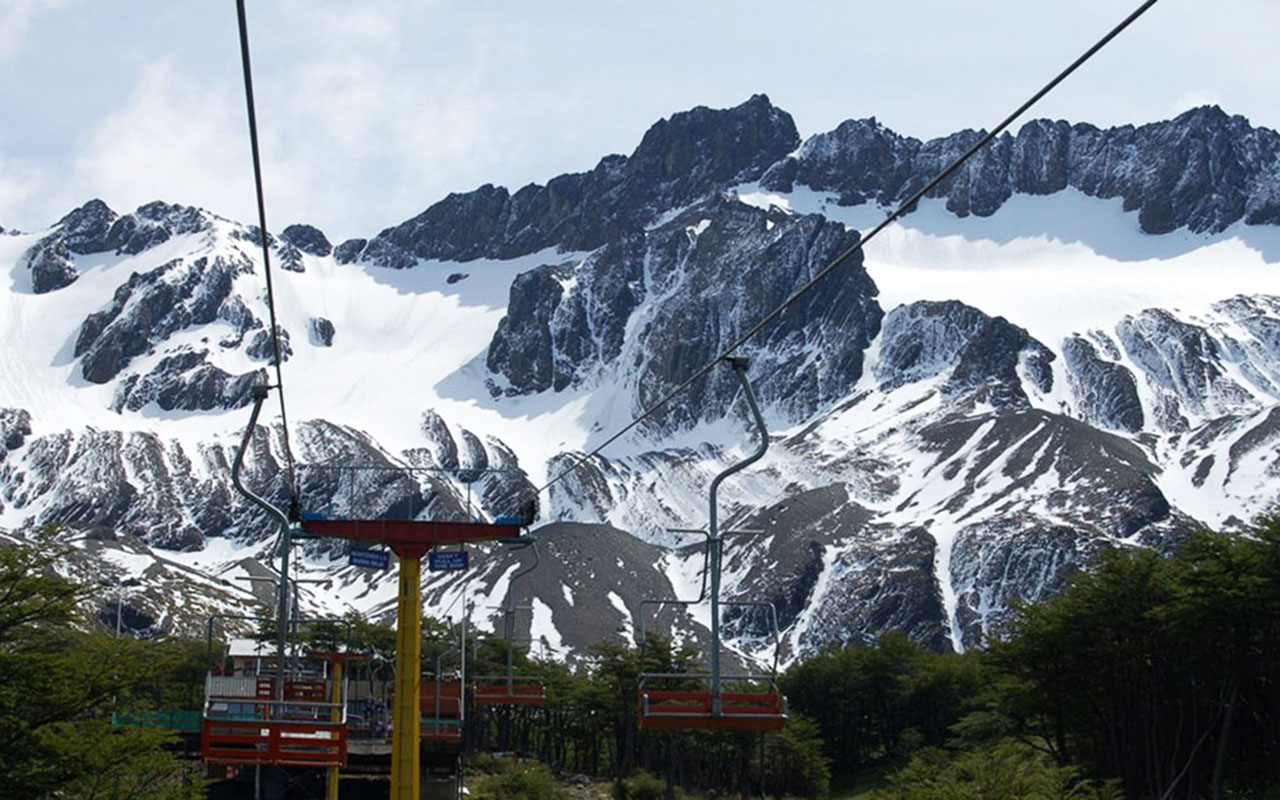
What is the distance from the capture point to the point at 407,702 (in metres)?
34.7

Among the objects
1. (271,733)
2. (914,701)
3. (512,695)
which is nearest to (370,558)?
(271,733)

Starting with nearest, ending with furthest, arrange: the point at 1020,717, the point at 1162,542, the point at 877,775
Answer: the point at 1020,717 < the point at 877,775 < the point at 1162,542

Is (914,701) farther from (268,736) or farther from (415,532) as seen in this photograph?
(268,736)

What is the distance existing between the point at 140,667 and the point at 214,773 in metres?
20.4

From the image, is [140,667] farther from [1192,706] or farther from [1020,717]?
[1020,717]

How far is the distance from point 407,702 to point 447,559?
363 cm

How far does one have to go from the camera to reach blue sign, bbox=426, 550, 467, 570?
3619 cm

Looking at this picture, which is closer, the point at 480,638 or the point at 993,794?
the point at 993,794

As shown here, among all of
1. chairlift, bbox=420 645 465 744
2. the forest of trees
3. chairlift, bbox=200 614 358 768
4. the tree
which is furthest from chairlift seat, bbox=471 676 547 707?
chairlift, bbox=200 614 358 768

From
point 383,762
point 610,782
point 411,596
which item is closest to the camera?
point 411,596

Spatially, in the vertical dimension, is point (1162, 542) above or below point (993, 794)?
above

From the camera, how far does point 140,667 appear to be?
36.0 metres

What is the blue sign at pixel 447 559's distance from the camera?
3619cm

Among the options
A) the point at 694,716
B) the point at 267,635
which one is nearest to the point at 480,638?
the point at 267,635
